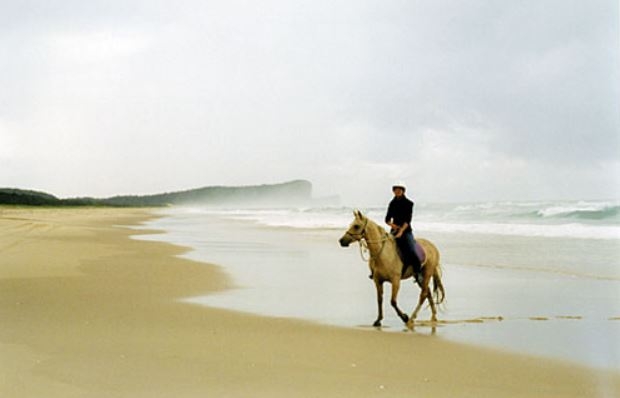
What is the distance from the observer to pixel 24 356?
669cm

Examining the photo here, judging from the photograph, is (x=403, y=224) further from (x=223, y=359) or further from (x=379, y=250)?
(x=223, y=359)

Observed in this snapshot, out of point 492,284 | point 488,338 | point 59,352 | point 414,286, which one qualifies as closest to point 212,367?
point 59,352

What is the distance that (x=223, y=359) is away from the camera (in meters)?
6.82

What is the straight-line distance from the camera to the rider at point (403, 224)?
9.17m

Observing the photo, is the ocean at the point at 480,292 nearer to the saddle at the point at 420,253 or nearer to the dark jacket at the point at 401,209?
the saddle at the point at 420,253

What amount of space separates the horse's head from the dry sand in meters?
1.26

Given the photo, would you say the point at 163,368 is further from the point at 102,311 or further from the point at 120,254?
the point at 120,254

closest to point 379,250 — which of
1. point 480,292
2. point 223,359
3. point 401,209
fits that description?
point 401,209

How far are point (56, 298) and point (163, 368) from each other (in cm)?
524

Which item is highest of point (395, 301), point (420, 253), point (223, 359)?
point (420, 253)

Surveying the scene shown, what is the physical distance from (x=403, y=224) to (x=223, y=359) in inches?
137

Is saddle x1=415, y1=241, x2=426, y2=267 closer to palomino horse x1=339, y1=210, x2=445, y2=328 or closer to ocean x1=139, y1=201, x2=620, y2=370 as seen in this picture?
palomino horse x1=339, y1=210, x2=445, y2=328

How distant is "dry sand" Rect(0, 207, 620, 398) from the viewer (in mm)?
5789

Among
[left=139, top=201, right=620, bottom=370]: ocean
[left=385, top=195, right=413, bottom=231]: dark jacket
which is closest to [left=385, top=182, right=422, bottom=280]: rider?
[left=385, top=195, right=413, bottom=231]: dark jacket
